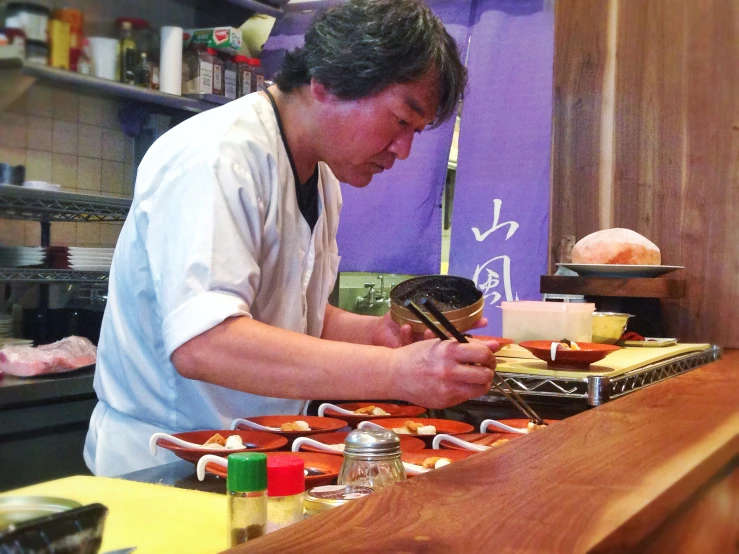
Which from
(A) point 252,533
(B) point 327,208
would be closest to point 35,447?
(B) point 327,208

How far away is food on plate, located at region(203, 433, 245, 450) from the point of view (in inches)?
51.5

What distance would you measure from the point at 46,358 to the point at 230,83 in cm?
150

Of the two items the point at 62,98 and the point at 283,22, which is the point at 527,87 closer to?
the point at 283,22

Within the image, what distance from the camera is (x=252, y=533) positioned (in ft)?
2.81

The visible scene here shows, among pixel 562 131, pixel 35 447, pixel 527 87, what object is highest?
pixel 527 87

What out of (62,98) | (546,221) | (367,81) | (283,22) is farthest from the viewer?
(283,22)

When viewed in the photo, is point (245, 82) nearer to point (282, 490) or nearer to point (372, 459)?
point (372, 459)

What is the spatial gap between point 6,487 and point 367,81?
123cm

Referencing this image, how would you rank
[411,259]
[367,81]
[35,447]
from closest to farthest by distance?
[367,81] → [35,447] → [411,259]

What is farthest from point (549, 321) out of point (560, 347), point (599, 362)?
point (560, 347)

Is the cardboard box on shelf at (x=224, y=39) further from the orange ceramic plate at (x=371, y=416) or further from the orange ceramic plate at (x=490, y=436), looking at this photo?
the orange ceramic plate at (x=490, y=436)

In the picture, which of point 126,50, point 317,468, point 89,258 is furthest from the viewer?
point 89,258

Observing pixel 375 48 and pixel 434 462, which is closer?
pixel 434 462

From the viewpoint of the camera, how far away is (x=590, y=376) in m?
1.85
